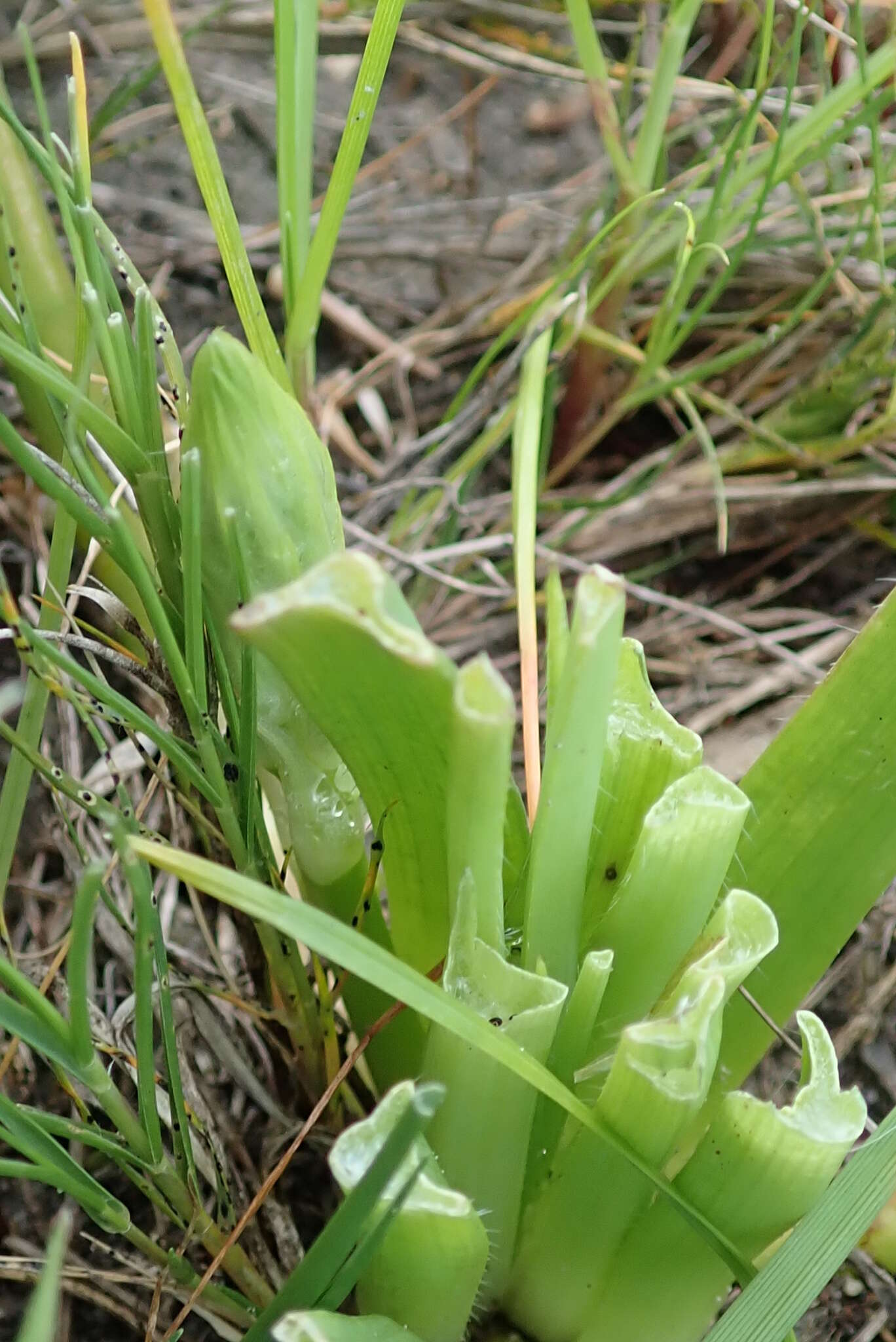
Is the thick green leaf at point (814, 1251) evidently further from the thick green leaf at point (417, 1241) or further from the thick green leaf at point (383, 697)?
the thick green leaf at point (383, 697)

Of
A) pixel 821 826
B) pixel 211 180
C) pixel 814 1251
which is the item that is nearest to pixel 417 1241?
pixel 814 1251

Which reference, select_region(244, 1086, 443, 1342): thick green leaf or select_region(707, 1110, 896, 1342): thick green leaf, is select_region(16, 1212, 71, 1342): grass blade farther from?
select_region(707, 1110, 896, 1342): thick green leaf

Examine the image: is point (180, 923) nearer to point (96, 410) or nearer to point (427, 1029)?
point (427, 1029)

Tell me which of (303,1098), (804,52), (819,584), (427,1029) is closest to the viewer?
(427,1029)

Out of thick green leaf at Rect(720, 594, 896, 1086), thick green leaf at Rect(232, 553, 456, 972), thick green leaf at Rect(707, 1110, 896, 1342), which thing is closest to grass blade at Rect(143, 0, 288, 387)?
thick green leaf at Rect(232, 553, 456, 972)

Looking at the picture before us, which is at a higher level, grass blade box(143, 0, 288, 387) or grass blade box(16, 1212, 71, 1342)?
grass blade box(143, 0, 288, 387)

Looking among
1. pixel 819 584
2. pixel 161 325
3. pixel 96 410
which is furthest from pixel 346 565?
pixel 819 584

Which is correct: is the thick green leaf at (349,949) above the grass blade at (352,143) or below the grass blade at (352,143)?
below

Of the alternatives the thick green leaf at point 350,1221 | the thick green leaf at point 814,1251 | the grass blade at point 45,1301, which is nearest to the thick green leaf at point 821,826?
the thick green leaf at point 814,1251

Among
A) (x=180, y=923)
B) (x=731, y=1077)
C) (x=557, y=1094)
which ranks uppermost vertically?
(x=557, y=1094)
